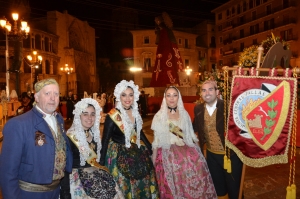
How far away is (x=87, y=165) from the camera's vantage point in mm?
3234

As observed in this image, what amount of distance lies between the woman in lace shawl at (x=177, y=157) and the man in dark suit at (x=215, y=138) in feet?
0.62

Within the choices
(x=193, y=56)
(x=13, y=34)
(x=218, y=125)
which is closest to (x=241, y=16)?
(x=193, y=56)

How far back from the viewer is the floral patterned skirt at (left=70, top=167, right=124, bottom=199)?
3.07 metres

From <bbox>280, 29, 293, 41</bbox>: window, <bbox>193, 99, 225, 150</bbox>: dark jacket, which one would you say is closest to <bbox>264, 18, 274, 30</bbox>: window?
<bbox>280, 29, 293, 41</bbox>: window

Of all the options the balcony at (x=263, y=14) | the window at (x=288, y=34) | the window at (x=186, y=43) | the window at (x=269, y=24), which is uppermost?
the balcony at (x=263, y=14)

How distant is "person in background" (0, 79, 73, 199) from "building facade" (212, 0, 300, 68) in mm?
33635

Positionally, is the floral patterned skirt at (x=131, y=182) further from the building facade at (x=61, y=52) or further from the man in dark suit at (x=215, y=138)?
the building facade at (x=61, y=52)

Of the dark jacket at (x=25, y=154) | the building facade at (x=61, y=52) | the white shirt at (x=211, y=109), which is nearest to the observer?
the dark jacket at (x=25, y=154)

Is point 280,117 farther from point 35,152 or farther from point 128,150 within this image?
point 35,152

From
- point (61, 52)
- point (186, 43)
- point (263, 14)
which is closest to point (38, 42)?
point (61, 52)

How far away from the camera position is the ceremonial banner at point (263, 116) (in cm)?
315

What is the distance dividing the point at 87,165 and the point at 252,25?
40.9 meters

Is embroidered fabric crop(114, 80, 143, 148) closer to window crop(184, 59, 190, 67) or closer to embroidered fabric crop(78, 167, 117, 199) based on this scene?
embroidered fabric crop(78, 167, 117, 199)

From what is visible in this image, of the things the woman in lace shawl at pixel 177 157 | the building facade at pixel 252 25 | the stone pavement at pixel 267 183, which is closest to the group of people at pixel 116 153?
the woman in lace shawl at pixel 177 157
